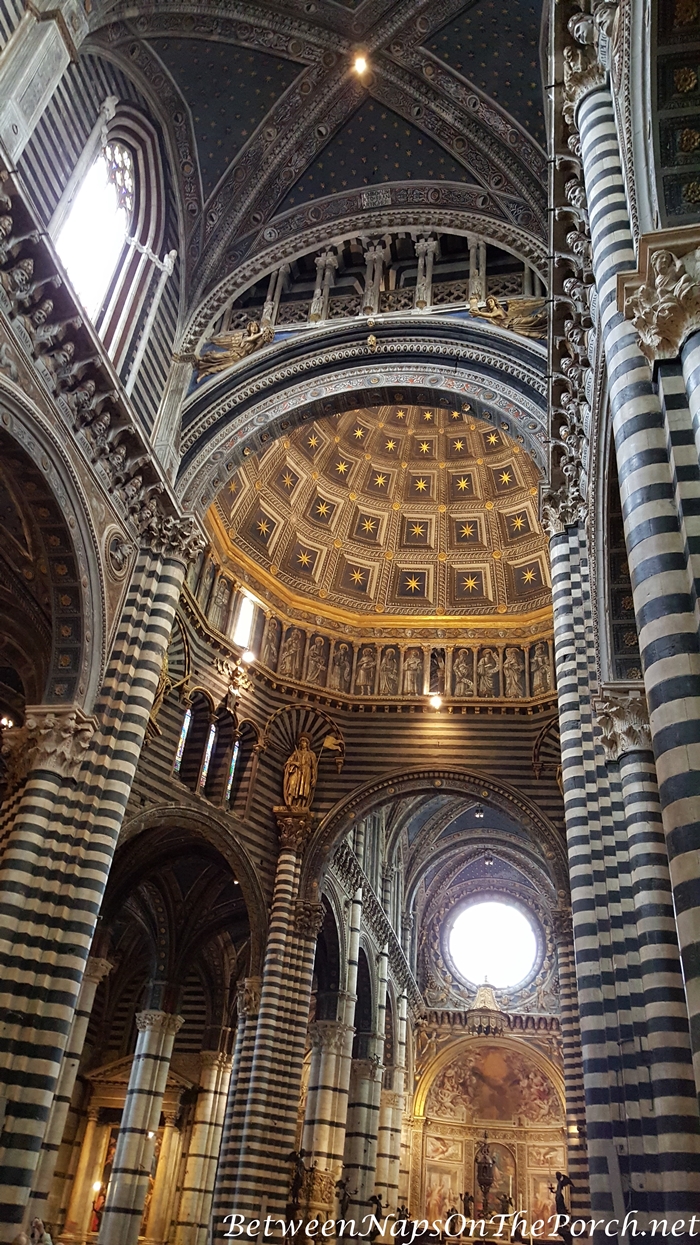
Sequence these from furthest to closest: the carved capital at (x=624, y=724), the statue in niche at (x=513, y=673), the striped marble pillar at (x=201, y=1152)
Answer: the statue in niche at (x=513, y=673)
the striped marble pillar at (x=201, y=1152)
the carved capital at (x=624, y=724)

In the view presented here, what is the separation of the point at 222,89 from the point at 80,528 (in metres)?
10.5

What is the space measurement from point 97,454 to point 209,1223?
2105 cm

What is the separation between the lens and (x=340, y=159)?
19109 millimetres

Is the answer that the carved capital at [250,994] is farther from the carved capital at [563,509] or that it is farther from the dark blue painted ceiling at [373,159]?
the dark blue painted ceiling at [373,159]

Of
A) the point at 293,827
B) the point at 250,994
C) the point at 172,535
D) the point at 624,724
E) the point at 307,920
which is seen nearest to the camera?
the point at 624,724

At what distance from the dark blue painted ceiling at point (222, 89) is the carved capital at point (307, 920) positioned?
53.5 ft

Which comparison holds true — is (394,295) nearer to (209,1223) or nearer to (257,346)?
(257,346)

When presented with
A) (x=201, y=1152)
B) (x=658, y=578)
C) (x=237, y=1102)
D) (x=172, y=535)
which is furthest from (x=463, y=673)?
(x=658, y=578)

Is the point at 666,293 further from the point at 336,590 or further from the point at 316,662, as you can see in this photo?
the point at 336,590

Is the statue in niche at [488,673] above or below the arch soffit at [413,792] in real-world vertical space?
above

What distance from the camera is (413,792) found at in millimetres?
23141

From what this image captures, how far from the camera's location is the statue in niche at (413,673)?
78.9 ft

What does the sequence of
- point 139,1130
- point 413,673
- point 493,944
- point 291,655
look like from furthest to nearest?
1. point 493,944
2. point 413,673
3. point 291,655
4. point 139,1130

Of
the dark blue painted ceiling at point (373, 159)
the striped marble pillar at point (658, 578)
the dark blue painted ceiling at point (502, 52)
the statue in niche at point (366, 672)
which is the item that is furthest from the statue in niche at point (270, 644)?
the striped marble pillar at point (658, 578)
